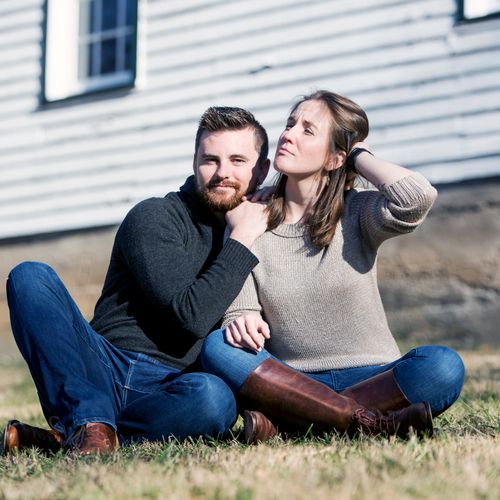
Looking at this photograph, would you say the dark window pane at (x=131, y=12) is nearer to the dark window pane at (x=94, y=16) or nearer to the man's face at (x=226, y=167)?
the dark window pane at (x=94, y=16)

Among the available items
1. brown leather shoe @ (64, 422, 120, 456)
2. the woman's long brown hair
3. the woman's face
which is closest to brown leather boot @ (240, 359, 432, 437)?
brown leather shoe @ (64, 422, 120, 456)

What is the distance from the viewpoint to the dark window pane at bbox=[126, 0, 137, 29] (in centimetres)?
902

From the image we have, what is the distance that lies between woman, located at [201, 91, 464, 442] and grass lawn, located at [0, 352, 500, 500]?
0.44ft

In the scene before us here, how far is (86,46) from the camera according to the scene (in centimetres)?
967

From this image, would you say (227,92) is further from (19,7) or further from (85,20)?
(19,7)

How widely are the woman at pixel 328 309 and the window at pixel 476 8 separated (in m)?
4.11

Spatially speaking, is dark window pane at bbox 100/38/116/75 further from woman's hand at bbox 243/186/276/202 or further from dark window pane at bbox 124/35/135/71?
woman's hand at bbox 243/186/276/202

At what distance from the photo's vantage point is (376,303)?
11.3 ft

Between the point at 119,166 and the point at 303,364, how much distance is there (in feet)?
19.6

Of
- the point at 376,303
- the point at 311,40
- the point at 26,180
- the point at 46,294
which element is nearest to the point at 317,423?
the point at 376,303

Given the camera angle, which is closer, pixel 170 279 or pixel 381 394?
pixel 381 394

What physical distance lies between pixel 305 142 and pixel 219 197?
399 millimetres

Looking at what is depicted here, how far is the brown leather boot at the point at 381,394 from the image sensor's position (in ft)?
10.1

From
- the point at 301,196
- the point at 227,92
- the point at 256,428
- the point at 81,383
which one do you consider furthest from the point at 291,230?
the point at 227,92
